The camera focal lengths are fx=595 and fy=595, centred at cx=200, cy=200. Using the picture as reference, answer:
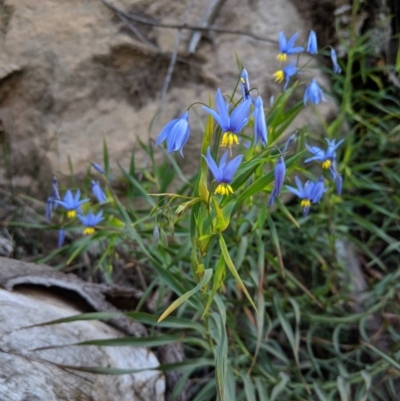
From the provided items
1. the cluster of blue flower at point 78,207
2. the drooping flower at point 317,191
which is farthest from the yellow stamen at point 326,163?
the cluster of blue flower at point 78,207

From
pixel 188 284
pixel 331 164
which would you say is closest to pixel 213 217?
pixel 188 284

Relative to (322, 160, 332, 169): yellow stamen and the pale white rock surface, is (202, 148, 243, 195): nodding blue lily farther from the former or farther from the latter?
the pale white rock surface

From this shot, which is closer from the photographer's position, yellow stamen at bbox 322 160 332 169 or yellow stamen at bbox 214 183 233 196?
yellow stamen at bbox 214 183 233 196

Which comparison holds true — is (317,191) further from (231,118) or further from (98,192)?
(98,192)

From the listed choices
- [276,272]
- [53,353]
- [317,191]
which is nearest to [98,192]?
[53,353]

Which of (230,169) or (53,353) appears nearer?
(230,169)

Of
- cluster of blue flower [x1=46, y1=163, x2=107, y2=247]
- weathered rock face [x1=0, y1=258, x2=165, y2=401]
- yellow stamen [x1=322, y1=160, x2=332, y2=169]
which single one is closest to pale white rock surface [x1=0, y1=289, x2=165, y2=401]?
weathered rock face [x1=0, y1=258, x2=165, y2=401]
